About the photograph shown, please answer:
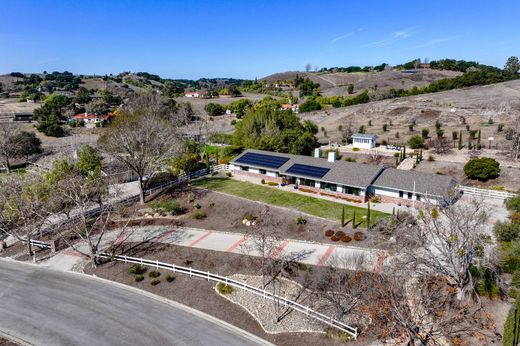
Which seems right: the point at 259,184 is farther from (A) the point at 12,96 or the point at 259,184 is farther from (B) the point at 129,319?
(A) the point at 12,96

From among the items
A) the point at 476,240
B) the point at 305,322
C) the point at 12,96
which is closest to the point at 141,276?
the point at 305,322

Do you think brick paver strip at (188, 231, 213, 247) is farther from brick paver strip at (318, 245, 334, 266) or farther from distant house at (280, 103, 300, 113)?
distant house at (280, 103, 300, 113)

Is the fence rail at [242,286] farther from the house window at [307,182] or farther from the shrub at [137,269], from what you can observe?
the house window at [307,182]

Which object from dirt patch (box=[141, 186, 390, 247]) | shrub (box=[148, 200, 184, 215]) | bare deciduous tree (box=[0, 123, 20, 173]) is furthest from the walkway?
bare deciduous tree (box=[0, 123, 20, 173])

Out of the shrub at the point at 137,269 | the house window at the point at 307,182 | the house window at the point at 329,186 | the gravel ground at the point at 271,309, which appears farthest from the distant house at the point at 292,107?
the gravel ground at the point at 271,309

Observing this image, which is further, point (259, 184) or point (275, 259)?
point (259, 184)

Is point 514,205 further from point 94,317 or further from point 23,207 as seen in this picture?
point 23,207
